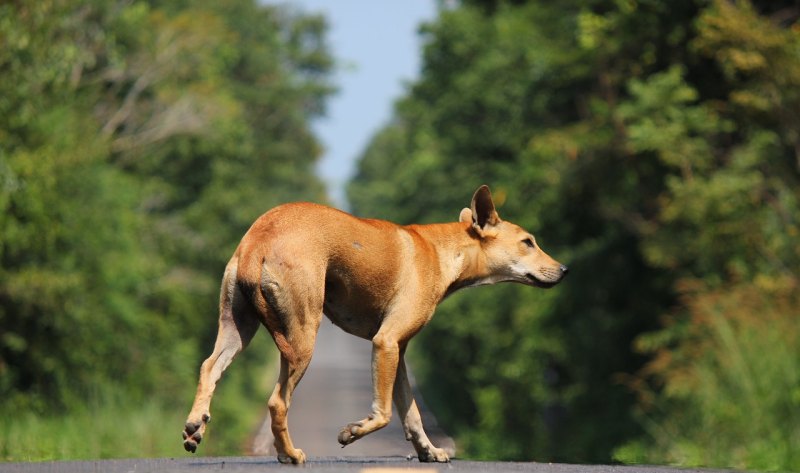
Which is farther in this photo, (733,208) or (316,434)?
(316,434)

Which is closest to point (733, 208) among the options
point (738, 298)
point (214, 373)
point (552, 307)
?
point (738, 298)

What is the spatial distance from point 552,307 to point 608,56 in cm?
818

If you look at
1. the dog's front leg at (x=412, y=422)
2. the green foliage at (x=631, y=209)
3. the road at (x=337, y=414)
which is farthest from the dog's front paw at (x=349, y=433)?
the green foliage at (x=631, y=209)

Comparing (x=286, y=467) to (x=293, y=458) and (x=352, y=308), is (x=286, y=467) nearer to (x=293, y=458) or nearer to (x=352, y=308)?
(x=293, y=458)

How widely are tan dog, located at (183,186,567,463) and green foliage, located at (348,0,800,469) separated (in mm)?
4970

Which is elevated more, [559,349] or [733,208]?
[733,208]

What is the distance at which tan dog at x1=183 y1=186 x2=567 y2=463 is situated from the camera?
9750 millimetres

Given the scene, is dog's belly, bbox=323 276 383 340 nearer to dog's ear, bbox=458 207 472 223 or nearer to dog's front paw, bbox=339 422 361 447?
dog's front paw, bbox=339 422 361 447

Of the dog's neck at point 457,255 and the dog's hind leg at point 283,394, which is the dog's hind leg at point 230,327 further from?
the dog's neck at point 457,255

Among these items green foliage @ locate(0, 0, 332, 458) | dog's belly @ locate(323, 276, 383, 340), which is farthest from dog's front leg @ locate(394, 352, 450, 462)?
green foliage @ locate(0, 0, 332, 458)

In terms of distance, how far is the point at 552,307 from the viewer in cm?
3650

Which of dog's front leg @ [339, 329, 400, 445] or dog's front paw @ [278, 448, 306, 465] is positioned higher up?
dog's front leg @ [339, 329, 400, 445]

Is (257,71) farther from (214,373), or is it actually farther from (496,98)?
(214,373)

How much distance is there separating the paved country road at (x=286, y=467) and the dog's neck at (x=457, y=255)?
4.29 feet
